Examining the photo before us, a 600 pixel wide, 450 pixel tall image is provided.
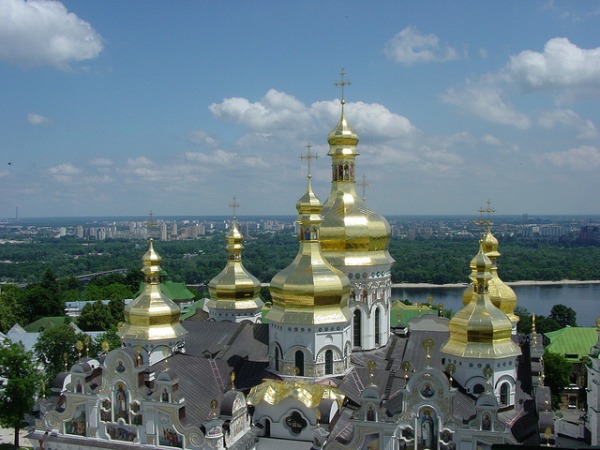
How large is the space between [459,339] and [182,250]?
434 feet

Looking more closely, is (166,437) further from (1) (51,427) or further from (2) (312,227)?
(2) (312,227)

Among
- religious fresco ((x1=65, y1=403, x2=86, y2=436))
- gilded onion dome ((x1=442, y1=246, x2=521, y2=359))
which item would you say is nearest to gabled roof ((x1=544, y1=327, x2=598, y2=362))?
gilded onion dome ((x1=442, y1=246, x2=521, y2=359))

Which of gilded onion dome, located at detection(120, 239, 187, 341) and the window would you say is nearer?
the window

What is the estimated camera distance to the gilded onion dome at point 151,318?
1762 cm

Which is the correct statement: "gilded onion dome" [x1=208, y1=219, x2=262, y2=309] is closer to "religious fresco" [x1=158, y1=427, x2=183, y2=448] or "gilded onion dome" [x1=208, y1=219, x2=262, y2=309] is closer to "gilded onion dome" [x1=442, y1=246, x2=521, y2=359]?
"religious fresco" [x1=158, y1=427, x2=183, y2=448]

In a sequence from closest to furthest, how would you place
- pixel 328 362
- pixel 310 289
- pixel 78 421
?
pixel 78 421 → pixel 310 289 → pixel 328 362

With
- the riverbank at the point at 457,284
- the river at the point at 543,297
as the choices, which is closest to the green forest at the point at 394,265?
the riverbank at the point at 457,284

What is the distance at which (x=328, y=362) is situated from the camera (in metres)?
16.0

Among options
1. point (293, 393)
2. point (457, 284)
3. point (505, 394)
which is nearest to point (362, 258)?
point (293, 393)

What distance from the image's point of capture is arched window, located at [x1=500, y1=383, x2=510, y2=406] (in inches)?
597

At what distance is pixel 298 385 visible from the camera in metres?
15.1

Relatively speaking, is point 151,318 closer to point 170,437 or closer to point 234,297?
point 170,437

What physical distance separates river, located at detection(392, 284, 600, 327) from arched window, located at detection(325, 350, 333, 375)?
43.6 m

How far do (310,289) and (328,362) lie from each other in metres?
2.08
